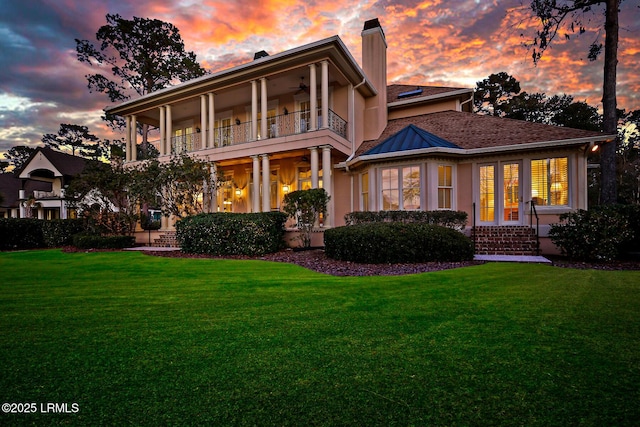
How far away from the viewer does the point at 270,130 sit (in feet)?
46.1

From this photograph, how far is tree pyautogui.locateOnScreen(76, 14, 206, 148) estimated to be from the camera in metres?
19.6

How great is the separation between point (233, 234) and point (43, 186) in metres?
28.8

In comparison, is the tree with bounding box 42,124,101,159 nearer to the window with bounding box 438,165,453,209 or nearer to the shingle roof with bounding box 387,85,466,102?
the shingle roof with bounding box 387,85,466,102

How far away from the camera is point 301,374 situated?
2.01 meters

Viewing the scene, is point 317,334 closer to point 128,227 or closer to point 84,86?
point 128,227

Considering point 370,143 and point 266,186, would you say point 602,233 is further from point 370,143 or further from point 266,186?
point 266,186

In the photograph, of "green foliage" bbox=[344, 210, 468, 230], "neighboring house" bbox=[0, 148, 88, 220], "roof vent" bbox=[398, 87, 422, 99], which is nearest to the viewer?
"green foliage" bbox=[344, 210, 468, 230]

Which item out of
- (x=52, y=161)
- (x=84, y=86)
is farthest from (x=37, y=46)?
(x=52, y=161)

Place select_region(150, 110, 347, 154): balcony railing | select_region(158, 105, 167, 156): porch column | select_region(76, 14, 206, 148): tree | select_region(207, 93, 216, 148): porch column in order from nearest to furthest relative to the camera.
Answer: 1. select_region(150, 110, 347, 154): balcony railing
2. select_region(207, 93, 216, 148): porch column
3. select_region(158, 105, 167, 156): porch column
4. select_region(76, 14, 206, 148): tree

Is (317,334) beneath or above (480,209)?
beneath

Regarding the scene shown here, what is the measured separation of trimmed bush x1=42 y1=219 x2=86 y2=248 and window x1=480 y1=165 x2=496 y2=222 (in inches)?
718

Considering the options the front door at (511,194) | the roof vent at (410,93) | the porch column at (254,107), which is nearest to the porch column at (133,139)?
the porch column at (254,107)

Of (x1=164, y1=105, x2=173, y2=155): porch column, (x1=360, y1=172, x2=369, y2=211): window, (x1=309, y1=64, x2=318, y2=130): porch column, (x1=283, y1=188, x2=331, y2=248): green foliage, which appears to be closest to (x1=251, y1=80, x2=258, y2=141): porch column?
(x1=309, y1=64, x2=318, y2=130): porch column

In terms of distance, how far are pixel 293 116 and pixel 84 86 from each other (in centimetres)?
1607
